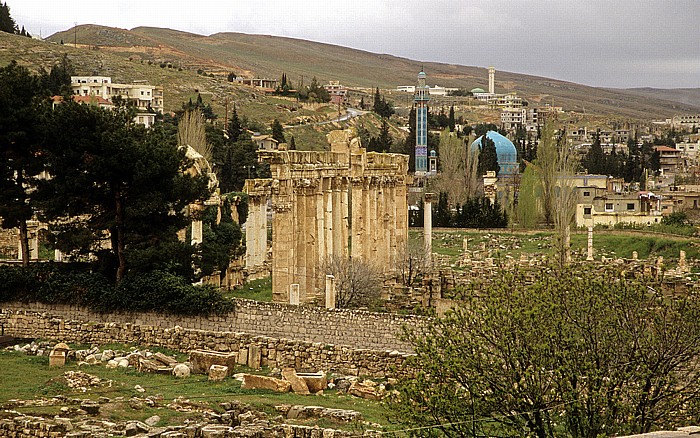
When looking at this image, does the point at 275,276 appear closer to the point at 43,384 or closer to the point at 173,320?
the point at 173,320

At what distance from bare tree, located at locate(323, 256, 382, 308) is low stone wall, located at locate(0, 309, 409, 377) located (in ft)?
31.3

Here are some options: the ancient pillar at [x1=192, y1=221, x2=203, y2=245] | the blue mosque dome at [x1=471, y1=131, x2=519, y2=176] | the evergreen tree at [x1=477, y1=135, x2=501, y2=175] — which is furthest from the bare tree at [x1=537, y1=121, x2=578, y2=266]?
the blue mosque dome at [x1=471, y1=131, x2=519, y2=176]

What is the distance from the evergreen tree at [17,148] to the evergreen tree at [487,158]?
61189mm

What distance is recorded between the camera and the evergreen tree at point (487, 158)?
8531 cm

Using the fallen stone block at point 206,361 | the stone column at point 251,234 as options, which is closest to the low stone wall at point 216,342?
the fallen stone block at point 206,361

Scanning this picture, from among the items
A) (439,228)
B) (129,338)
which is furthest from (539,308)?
(439,228)

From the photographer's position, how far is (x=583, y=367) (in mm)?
13766

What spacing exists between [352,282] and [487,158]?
2202 inches

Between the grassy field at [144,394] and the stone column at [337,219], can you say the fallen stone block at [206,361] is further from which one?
the stone column at [337,219]

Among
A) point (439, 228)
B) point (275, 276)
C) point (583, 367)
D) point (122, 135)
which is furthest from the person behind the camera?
point (439, 228)

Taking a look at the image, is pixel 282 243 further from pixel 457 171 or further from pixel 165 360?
pixel 457 171

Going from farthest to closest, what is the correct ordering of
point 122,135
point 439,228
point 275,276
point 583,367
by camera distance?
1. point 439,228
2. point 275,276
3. point 122,135
4. point 583,367

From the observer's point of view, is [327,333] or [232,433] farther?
[327,333]

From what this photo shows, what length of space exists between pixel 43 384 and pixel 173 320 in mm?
5661
